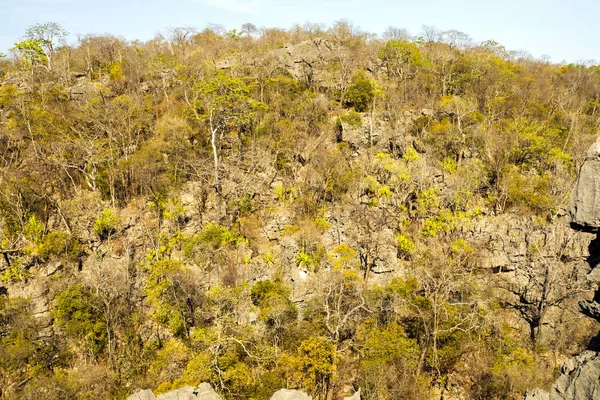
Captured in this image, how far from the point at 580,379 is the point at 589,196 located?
18.5 feet

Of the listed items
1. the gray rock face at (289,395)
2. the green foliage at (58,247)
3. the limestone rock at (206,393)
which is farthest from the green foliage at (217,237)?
the gray rock face at (289,395)

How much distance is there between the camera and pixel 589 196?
452 inches

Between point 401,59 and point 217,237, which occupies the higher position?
point 401,59

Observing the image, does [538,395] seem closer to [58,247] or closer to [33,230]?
[58,247]

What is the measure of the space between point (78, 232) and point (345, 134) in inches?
1134

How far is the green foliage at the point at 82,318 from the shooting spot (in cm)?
2452

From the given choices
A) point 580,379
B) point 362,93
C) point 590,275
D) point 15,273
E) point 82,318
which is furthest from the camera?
point 362,93

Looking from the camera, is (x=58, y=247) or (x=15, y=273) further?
(x=58, y=247)

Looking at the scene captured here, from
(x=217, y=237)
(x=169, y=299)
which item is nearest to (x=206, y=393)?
(x=169, y=299)

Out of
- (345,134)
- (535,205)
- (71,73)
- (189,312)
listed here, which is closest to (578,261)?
(535,205)

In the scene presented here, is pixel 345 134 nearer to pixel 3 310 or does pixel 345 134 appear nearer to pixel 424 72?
pixel 424 72

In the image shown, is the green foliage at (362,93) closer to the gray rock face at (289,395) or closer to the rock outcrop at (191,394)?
the gray rock face at (289,395)

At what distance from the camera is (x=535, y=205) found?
113ft

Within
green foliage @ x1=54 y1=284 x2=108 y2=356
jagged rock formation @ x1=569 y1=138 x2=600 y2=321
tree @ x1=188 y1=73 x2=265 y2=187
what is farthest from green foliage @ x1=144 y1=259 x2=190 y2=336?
jagged rock formation @ x1=569 y1=138 x2=600 y2=321
